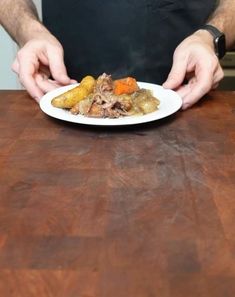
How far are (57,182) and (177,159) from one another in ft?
0.58

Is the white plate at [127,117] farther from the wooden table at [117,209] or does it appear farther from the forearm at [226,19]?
the forearm at [226,19]

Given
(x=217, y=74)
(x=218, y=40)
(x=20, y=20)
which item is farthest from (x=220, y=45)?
(x=20, y=20)

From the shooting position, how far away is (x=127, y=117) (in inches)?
31.7

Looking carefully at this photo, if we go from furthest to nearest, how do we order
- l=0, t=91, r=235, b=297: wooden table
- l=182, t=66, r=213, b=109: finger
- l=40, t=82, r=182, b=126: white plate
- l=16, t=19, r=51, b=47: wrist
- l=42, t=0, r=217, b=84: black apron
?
l=42, t=0, r=217, b=84: black apron, l=16, t=19, r=51, b=47: wrist, l=182, t=66, r=213, b=109: finger, l=40, t=82, r=182, b=126: white plate, l=0, t=91, r=235, b=297: wooden table

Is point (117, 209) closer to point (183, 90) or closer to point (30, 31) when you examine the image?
point (183, 90)

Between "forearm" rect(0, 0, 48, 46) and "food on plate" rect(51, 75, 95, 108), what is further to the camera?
"forearm" rect(0, 0, 48, 46)

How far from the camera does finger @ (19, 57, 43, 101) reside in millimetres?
917

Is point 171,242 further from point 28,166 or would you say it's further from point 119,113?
point 119,113

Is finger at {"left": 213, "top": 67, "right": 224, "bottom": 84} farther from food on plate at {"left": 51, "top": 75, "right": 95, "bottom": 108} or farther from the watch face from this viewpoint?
food on plate at {"left": 51, "top": 75, "right": 95, "bottom": 108}

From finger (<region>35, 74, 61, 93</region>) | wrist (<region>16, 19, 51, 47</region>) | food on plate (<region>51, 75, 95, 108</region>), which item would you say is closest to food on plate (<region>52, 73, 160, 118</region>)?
food on plate (<region>51, 75, 95, 108</region>)

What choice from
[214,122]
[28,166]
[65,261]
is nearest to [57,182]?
[28,166]

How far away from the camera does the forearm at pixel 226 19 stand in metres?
1.11

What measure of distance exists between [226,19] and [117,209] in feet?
2.46

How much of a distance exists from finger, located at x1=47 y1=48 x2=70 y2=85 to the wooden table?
161 millimetres
